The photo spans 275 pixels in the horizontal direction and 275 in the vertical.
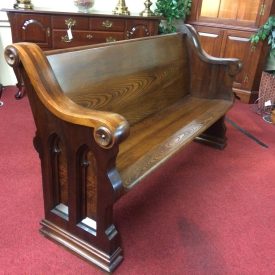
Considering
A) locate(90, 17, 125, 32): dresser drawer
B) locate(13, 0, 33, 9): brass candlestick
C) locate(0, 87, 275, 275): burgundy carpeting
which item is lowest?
locate(0, 87, 275, 275): burgundy carpeting

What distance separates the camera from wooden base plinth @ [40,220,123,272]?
1295 millimetres

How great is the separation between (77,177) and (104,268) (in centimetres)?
40

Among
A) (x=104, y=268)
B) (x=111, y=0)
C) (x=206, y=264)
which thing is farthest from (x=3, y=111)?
(x=206, y=264)

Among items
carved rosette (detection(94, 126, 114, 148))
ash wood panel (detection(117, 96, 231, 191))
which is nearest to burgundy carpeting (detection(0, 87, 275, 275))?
ash wood panel (detection(117, 96, 231, 191))

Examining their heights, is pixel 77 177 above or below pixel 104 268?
above

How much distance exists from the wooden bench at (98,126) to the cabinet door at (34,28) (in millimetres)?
1409

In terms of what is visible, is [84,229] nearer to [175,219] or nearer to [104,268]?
[104,268]

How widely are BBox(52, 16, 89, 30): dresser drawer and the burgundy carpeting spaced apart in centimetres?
113

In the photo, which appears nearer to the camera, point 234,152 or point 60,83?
point 60,83

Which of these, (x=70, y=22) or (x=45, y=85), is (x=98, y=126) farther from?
(x=70, y=22)

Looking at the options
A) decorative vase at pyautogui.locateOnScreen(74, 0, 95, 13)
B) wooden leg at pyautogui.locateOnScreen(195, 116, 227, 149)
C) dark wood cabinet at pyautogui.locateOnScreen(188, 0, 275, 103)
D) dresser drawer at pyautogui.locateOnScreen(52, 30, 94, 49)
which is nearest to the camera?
wooden leg at pyautogui.locateOnScreen(195, 116, 227, 149)

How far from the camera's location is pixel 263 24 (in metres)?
3.11

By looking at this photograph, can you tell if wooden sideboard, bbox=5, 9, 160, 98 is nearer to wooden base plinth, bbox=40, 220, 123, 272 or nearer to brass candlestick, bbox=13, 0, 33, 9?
brass candlestick, bbox=13, 0, 33, 9

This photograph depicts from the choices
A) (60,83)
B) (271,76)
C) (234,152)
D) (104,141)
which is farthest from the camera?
(271,76)
